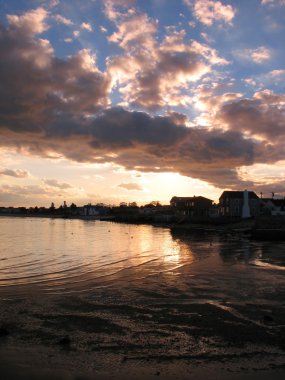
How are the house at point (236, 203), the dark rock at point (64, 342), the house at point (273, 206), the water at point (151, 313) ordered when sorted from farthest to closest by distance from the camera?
1. the house at point (236, 203)
2. the house at point (273, 206)
3. the dark rock at point (64, 342)
4. the water at point (151, 313)

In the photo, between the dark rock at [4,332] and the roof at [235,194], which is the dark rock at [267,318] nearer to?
the dark rock at [4,332]

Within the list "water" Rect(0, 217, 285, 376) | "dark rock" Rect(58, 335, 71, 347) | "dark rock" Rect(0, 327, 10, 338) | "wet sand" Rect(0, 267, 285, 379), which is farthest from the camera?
"dark rock" Rect(0, 327, 10, 338)

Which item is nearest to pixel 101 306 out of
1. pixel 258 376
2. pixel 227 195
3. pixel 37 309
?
pixel 37 309

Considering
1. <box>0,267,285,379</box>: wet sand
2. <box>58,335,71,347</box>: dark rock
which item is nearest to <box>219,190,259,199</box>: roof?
<box>0,267,285,379</box>: wet sand

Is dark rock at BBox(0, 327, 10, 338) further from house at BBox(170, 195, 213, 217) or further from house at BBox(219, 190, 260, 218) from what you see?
house at BBox(170, 195, 213, 217)

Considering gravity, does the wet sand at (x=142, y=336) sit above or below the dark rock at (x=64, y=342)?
below

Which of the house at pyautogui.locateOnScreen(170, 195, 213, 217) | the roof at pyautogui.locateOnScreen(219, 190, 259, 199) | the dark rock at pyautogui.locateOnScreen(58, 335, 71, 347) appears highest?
the roof at pyautogui.locateOnScreen(219, 190, 259, 199)

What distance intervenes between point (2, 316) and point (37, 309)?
4.30 feet

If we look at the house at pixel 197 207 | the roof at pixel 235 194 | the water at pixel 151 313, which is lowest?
the water at pixel 151 313

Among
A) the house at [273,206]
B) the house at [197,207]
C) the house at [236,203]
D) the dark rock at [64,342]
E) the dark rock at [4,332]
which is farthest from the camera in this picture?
the house at [197,207]

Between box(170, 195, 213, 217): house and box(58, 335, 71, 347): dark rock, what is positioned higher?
box(170, 195, 213, 217): house

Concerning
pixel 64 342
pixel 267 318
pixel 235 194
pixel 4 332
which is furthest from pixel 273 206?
pixel 4 332

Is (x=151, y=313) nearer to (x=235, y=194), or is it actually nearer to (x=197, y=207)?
(x=235, y=194)

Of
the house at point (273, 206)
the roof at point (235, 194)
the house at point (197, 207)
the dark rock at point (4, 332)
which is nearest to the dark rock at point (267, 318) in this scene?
the dark rock at point (4, 332)
